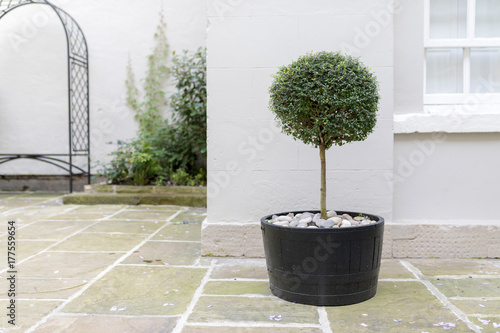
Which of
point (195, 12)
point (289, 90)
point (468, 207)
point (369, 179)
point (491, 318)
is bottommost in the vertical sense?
point (491, 318)

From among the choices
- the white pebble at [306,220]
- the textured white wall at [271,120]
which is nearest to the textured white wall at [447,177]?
the textured white wall at [271,120]

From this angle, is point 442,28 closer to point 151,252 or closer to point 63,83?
point 151,252

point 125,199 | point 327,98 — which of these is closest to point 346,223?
point 327,98

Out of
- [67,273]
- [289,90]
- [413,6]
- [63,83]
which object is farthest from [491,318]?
[63,83]

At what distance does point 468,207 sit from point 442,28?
125 cm

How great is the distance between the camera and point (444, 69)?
3.15 metres

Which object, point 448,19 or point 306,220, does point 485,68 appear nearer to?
point 448,19

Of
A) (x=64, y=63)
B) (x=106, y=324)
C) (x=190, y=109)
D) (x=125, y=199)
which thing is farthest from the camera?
(x=64, y=63)

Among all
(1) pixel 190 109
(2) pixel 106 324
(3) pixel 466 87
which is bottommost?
(2) pixel 106 324

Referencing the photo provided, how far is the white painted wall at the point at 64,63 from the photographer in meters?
6.13

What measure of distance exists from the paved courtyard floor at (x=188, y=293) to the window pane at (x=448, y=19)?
1.56 m

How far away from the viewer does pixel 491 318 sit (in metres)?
1.94

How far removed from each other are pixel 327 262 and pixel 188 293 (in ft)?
2.38

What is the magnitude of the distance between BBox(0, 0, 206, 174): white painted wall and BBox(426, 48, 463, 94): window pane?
360 centimetres
